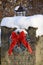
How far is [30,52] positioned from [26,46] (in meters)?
0.14

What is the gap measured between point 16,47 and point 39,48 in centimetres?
42

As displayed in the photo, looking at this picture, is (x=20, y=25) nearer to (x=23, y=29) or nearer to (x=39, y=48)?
(x=23, y=29)

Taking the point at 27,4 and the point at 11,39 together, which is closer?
the point at 11,39

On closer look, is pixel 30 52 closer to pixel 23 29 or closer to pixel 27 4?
pixel 23 29

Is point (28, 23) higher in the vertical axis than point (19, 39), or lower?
higher

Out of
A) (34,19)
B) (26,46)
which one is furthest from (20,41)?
(34,19)

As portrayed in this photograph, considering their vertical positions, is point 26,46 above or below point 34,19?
below

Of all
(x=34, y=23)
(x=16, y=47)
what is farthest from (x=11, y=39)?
(x=34, y=23)

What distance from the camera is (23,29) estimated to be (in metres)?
4.71

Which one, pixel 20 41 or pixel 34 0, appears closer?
pixel 20 41

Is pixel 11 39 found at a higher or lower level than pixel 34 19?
lower

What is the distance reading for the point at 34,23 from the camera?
15.5ft

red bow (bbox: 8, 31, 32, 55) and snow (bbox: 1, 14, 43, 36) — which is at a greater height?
snow (bbox: 1, 14, 43, 36)

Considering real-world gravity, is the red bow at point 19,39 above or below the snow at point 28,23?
below
